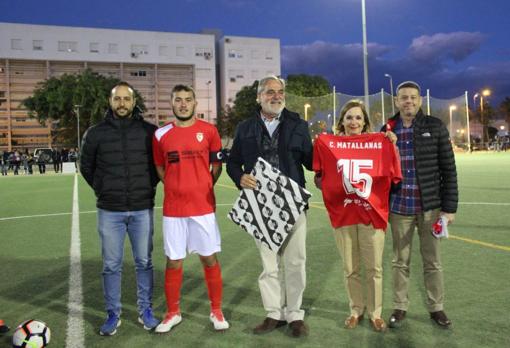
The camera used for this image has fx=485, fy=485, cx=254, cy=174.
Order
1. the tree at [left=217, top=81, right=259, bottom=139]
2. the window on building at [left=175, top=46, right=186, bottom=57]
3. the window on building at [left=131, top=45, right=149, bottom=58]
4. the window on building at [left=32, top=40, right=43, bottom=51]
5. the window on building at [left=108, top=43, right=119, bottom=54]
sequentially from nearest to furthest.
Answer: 1. the tree at [left=217, top=81, right=259, bottom=139]
2. the window on building at [left=32, top=40, right=43, bottom=51]
3. the window on building at [left=108, top=43, right=119, bottom=54]
4. the window on building at [left=131, top=45, right=149, bottom=58]
5. the window on building at [left=175, top=46, right=186, bottom=57]

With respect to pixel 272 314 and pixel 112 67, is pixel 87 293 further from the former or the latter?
pixel 112 67

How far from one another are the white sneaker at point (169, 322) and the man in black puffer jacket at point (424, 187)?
71.5 inches

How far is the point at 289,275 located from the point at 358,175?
1012mm

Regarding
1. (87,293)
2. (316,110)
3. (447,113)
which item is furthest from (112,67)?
(87,293)

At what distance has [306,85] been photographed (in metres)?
75.6

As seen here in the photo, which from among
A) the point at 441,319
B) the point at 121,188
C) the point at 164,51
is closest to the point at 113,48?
the point at 164,51

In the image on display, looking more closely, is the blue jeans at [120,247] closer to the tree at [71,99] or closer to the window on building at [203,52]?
the tree at [71,99]

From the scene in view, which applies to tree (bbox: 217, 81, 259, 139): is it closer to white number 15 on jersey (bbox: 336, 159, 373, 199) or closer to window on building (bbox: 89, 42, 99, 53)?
window on building (bbox: 89, 42, 99, 53)

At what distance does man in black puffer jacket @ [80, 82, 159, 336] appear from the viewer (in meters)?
4.14

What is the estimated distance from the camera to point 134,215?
164 inches

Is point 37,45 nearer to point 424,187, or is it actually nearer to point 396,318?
point 424,187

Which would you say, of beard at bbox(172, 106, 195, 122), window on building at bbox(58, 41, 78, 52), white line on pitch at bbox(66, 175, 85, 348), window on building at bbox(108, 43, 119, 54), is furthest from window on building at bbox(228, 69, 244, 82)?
beard at bbox(172, 106, 195, 122)

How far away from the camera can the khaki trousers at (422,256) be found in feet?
13.5

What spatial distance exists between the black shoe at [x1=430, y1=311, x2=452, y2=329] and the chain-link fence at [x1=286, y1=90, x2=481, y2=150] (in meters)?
29.6
